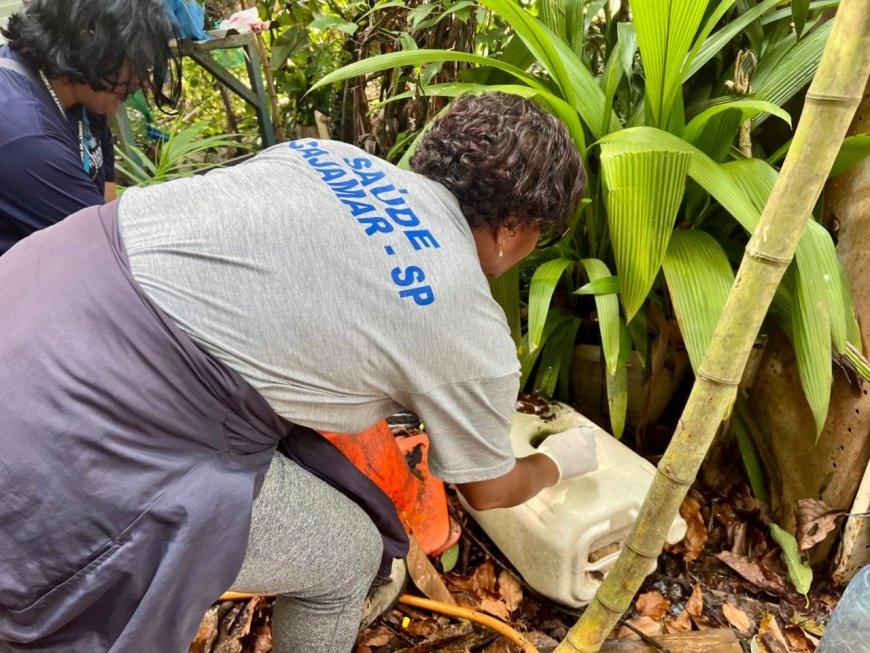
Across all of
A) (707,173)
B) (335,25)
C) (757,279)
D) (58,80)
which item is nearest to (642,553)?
(757,279)

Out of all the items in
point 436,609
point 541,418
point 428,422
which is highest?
point 428,422

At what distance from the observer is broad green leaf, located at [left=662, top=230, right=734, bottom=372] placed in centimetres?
109

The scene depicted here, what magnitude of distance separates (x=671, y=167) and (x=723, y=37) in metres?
0.37

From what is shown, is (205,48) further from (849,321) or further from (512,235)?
(849,321)

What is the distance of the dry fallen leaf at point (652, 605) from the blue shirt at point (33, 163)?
139 cm

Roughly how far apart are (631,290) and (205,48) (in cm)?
209

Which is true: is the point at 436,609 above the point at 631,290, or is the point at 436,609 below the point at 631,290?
below

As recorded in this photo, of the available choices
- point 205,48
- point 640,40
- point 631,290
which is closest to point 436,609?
point 631,290

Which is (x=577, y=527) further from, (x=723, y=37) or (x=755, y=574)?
(x=723, y=37)

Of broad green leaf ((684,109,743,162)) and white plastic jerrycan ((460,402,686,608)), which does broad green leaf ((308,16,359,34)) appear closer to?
broad green leaf ((684,109,743,162))

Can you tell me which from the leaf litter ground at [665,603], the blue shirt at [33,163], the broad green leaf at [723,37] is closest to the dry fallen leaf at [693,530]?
the leaf litter ground at [665,603]

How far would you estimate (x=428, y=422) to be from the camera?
836mm

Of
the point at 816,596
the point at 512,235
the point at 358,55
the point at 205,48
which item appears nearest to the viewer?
the point at 512,235

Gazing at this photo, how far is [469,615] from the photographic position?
3.90 feet
